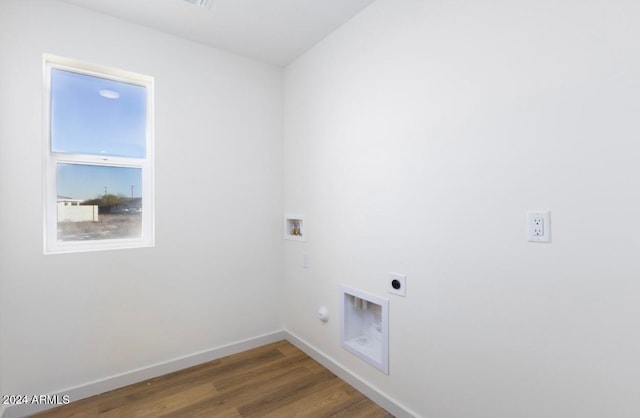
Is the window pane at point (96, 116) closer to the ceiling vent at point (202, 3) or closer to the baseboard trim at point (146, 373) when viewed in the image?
the ceiling vent at point (202, 3)

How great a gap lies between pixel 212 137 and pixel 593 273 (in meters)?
→ 2.51

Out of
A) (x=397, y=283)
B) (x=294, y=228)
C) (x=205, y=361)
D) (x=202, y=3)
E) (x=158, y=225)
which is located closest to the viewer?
(x=397, y=283)

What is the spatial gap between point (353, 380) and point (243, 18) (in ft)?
8.83

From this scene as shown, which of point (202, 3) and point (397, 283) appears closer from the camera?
point (397, 283)

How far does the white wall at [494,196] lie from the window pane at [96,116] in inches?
61.1

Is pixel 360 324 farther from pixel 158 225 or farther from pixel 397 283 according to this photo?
pixel 158 225

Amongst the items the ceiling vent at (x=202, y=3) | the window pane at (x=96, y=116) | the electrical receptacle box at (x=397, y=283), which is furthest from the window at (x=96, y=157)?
the electrical receptacle box at (x=397, y=283)

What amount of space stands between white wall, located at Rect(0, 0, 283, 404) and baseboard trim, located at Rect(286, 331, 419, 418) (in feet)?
1.17

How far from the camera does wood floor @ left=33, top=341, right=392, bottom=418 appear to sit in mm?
1854

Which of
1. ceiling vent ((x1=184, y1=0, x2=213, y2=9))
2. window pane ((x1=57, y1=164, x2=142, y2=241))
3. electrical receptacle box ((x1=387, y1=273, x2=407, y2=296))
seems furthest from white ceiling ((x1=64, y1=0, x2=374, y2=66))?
electrical receptacle box ((x1=387, y1=273, x2=407, y2=296))

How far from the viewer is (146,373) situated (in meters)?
2.19

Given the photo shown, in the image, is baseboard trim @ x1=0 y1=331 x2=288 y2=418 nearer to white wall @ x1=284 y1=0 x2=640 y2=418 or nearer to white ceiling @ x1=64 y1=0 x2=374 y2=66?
white wall @ x1=284 y1=0 x2=640 y2=418

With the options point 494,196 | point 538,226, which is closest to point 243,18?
point 494,196

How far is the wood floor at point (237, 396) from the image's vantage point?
6.08ft
